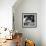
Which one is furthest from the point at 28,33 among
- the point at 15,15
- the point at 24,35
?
the point at 15,15

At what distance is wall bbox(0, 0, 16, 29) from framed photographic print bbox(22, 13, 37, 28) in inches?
41.5

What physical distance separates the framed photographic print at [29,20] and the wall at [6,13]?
3.46 ft

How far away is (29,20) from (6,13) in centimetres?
142

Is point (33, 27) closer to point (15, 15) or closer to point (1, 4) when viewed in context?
point (15, 15)

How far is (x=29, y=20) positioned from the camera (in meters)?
5.86

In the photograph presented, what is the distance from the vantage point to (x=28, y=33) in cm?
595

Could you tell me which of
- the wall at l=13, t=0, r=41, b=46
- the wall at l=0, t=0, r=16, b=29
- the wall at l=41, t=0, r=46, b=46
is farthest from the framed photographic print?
the wall at l=0, t=0, r=16, b=29

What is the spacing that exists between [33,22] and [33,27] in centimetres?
25

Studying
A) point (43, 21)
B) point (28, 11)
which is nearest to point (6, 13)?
point (28, 11)

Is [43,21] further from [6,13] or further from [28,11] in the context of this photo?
[6,13]

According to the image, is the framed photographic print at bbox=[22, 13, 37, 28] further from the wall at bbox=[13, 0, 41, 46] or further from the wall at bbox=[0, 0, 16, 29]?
the wall at bbox=[0, 0, 16, 29]

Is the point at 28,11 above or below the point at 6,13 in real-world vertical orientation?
above

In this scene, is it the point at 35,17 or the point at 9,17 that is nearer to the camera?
the point at 9,17

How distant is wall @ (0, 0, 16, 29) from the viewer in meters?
4.85
